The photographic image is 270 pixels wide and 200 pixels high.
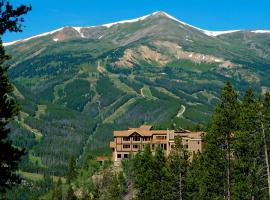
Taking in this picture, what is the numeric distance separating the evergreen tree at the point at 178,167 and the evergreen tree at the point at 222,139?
33.1 feet

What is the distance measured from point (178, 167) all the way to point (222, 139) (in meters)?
19.0

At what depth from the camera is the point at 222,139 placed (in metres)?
68.2

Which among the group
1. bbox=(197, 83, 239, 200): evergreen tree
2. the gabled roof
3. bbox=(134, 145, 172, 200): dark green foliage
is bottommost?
bbox=(134, 145, 172, 200): dark green foliage

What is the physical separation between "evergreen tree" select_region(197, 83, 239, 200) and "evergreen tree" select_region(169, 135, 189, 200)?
1010 centimetres

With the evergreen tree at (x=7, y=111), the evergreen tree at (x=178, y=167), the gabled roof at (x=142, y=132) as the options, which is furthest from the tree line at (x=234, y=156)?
the gabled roof at (x=142, y=132)

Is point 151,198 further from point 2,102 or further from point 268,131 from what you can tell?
point 2,102

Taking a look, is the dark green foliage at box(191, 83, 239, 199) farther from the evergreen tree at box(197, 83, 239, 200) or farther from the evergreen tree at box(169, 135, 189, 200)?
the evergreen tree at box(169, 135, 189, 200)

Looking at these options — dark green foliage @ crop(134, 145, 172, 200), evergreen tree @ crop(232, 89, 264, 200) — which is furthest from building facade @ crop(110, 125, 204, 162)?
evergreen tree @ crop(232, 89, 264, 200)

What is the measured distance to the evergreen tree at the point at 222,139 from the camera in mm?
67188

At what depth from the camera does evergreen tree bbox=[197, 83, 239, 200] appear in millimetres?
67188

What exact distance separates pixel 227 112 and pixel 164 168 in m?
27.7

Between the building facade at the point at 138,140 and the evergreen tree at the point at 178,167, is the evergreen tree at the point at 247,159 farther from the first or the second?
the building facade at the point at 138,140

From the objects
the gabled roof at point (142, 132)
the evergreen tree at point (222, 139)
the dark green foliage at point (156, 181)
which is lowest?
the dark green foliage at point (156, 181)

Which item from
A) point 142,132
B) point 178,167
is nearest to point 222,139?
point 178,167
